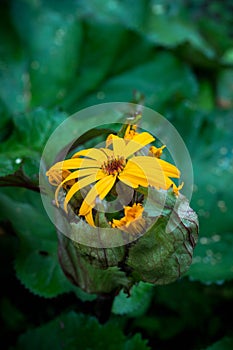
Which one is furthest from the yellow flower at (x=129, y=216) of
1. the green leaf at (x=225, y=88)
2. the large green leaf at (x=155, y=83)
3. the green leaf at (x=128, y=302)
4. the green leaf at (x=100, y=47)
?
the green leaf at (x=225, y=88)

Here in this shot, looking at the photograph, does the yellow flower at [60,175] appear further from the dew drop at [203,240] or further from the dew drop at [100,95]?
the dew drop at [100,95]

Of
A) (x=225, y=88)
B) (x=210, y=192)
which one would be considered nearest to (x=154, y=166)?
(x=210, y=192)

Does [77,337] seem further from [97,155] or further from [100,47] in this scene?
[100,47]

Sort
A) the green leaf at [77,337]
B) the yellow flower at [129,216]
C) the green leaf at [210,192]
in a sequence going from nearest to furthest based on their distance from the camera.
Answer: the yellow flower at [129,216], the green leaf at [77,337], the green leaf at [210,192]

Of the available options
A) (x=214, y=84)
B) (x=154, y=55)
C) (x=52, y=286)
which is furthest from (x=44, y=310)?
(x=214, y=84)

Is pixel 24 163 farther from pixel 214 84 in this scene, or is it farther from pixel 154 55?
pixel 214 84
